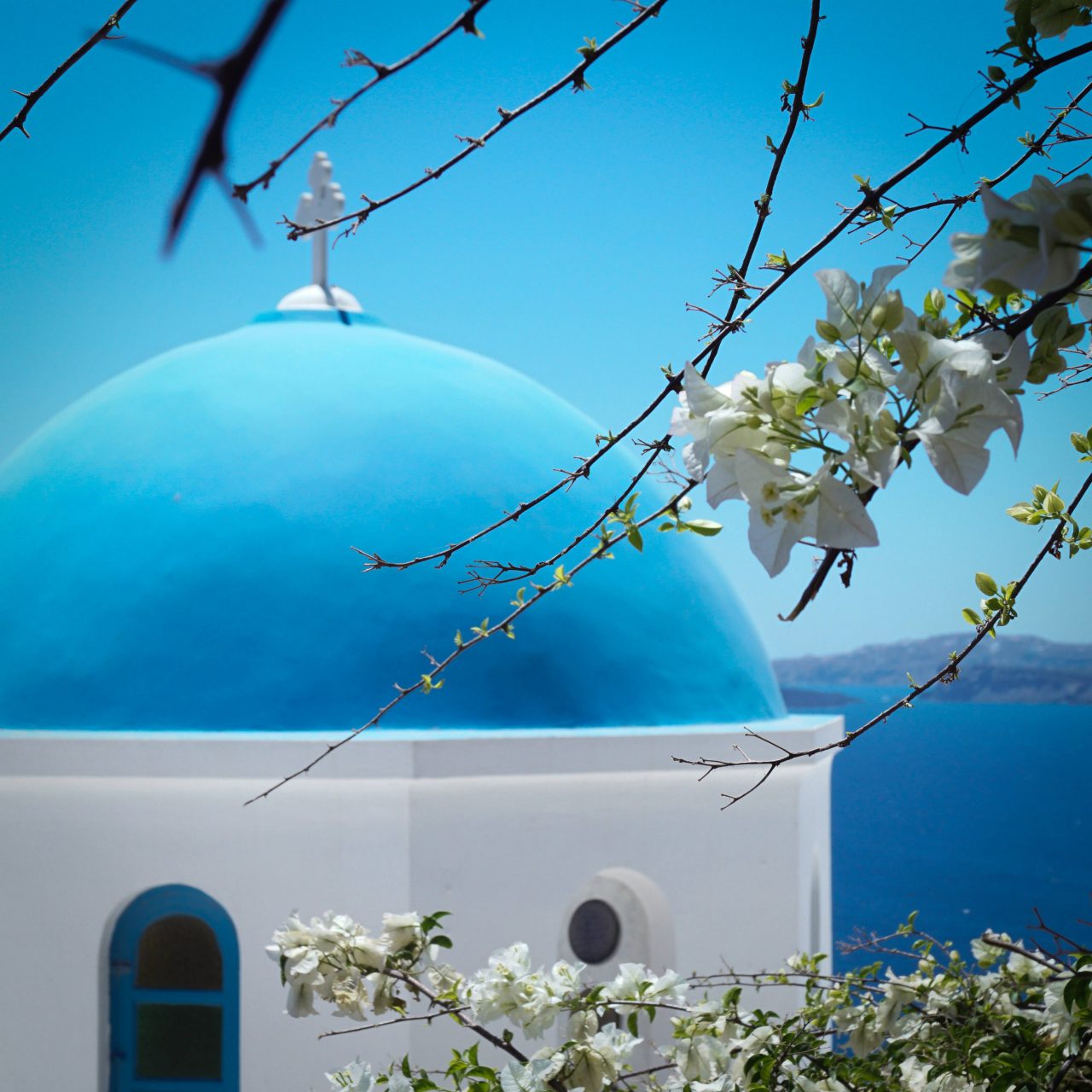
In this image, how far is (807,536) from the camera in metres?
0.99

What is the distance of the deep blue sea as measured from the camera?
885 inches

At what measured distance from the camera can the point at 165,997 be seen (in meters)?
4.52

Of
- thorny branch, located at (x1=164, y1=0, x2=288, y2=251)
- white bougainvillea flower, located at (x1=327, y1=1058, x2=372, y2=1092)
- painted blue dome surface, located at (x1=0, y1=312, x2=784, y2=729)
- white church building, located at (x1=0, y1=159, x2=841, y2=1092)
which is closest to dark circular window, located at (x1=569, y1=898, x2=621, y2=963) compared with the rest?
white church building, located at (x1=0, y1=159, x2=841, y2=1092)

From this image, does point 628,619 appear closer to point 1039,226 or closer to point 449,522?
point 449,522

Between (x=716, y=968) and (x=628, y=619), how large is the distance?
1.25m

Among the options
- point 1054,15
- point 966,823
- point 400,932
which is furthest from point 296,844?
point 966,823

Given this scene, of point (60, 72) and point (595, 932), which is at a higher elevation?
point (60, 72)

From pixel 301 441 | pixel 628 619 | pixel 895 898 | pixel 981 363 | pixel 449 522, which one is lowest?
pixel 895 898

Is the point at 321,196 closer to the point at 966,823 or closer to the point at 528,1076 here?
the point at 528,1076

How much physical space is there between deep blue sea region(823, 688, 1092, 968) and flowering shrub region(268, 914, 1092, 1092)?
51.8 ft

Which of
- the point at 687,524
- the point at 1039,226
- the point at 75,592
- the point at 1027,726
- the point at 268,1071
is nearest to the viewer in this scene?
the point at 1039,226

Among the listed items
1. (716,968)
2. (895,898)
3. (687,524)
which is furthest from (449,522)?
(895,898)

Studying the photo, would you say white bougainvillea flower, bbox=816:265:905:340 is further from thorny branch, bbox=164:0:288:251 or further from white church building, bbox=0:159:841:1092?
white church building, bbox=0:159:841:1092

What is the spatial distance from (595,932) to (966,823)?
24.2m
